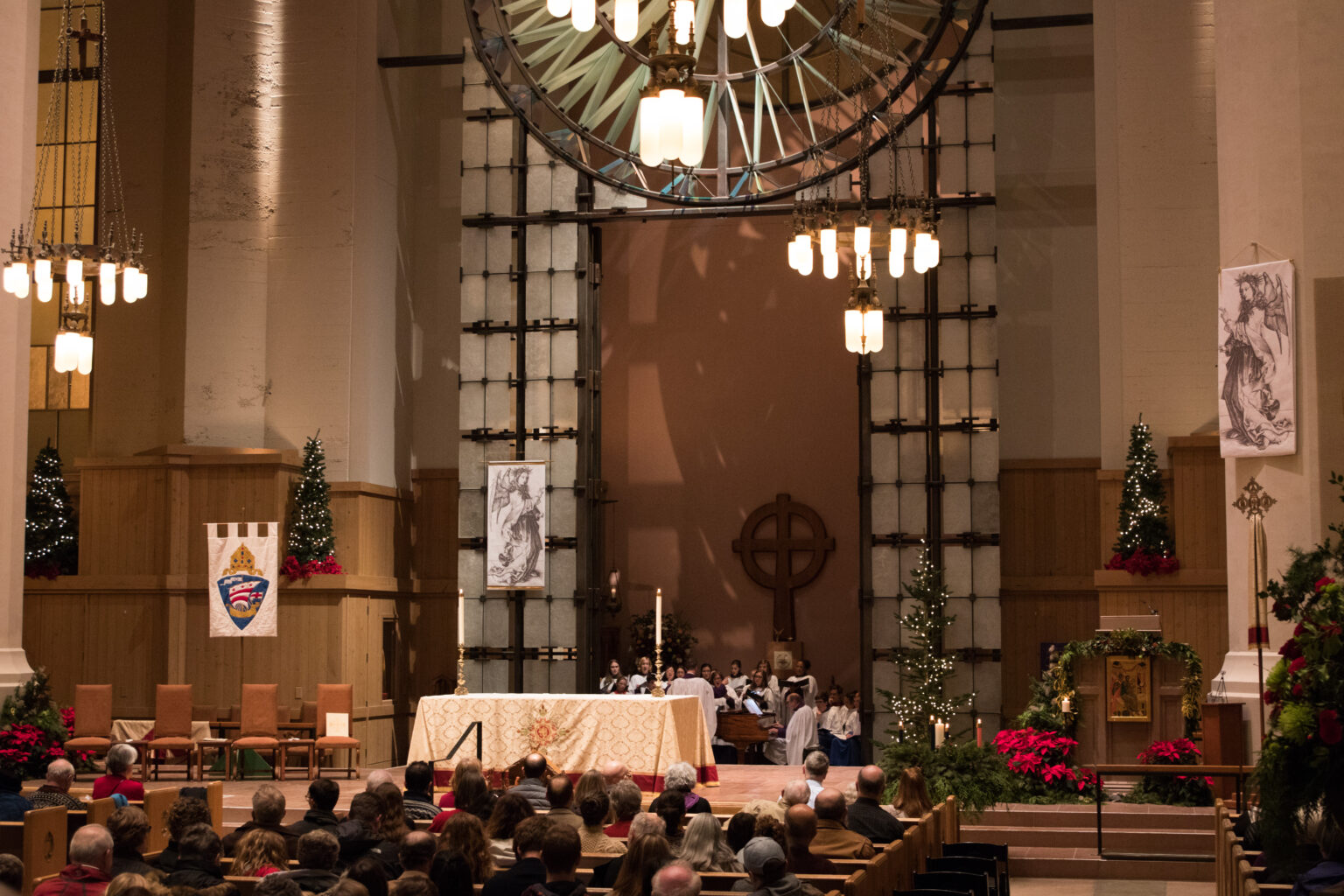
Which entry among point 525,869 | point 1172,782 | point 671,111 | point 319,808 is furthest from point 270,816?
point 1172,782

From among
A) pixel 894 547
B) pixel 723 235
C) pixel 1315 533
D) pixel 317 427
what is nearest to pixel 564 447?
pixel 317 427

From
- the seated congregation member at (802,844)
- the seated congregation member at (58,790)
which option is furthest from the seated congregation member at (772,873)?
the seated congregation member at (58,790)

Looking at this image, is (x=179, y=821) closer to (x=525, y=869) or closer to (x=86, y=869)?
(x=86, y=869)

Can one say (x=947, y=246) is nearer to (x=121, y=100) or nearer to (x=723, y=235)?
(x=723, y=235)

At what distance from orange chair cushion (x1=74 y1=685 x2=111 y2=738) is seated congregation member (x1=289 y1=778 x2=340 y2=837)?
9.97 m

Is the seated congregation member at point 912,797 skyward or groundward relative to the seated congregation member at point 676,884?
groundward

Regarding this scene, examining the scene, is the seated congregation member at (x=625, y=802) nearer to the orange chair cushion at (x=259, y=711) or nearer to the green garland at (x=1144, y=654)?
the green garland at (x=1144, y=654)

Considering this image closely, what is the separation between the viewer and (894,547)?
59.0 ft

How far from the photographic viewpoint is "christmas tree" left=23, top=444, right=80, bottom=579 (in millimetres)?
18234

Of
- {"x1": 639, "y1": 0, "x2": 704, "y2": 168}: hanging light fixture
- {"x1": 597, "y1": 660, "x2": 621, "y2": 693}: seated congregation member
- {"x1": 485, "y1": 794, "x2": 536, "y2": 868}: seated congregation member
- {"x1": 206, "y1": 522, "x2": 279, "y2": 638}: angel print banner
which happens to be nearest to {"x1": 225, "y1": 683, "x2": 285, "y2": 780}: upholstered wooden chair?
{"x1": 206, "y1": 522, "x2": 279, "y2": 638}: angel print banner

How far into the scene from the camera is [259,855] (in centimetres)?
614

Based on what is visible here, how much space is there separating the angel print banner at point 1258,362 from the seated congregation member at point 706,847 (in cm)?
649

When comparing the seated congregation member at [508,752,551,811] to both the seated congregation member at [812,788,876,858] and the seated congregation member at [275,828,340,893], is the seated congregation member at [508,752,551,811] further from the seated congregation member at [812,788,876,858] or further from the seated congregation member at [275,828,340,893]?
the seated congregation member at [275,828,340,893]

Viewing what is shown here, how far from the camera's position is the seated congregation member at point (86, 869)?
214 inches
